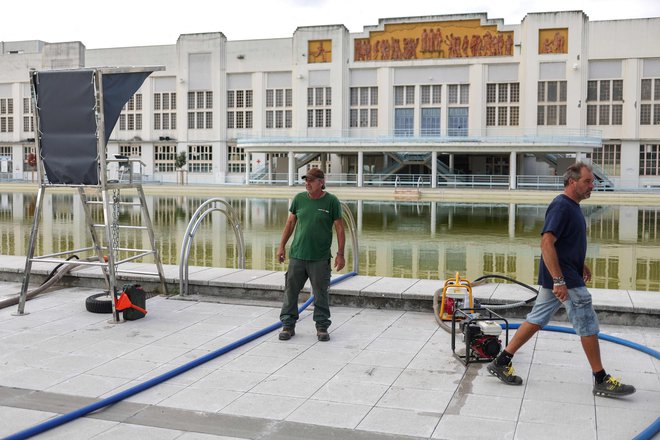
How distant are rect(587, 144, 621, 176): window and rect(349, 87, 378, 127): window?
55.7 feet

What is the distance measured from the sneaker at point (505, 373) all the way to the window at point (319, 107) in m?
52.3

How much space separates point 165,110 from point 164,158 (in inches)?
167

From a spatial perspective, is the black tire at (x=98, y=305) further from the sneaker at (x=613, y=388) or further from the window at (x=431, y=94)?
the window at (x=431, y=94)

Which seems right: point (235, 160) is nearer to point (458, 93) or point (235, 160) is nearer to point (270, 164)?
point (270, 164)

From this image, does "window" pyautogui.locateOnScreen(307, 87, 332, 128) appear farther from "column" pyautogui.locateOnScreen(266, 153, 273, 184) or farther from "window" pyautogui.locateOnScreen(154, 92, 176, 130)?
"window" pyautogui.locateOnScreen(154, 92, 176, 130)

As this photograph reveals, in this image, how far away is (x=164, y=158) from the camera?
63.7 metres

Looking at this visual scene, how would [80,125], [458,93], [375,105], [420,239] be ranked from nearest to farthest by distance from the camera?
[80,125]
[420,239]
[458,93]
[375,105]

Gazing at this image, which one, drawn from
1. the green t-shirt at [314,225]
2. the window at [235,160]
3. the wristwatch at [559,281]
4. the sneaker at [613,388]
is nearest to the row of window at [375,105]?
the window at [235,160]

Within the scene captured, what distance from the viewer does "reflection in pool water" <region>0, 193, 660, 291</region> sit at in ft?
52.1

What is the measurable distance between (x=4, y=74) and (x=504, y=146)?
47549 millimetres

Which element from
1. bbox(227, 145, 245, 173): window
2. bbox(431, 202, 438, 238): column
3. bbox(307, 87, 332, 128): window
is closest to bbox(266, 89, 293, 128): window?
bbox(307, 87, 332, 128): window

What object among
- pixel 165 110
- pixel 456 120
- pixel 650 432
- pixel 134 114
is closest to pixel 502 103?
pixel 456 120

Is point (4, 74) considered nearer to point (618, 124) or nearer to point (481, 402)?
point (618, 124)

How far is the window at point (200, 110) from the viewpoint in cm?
6181
